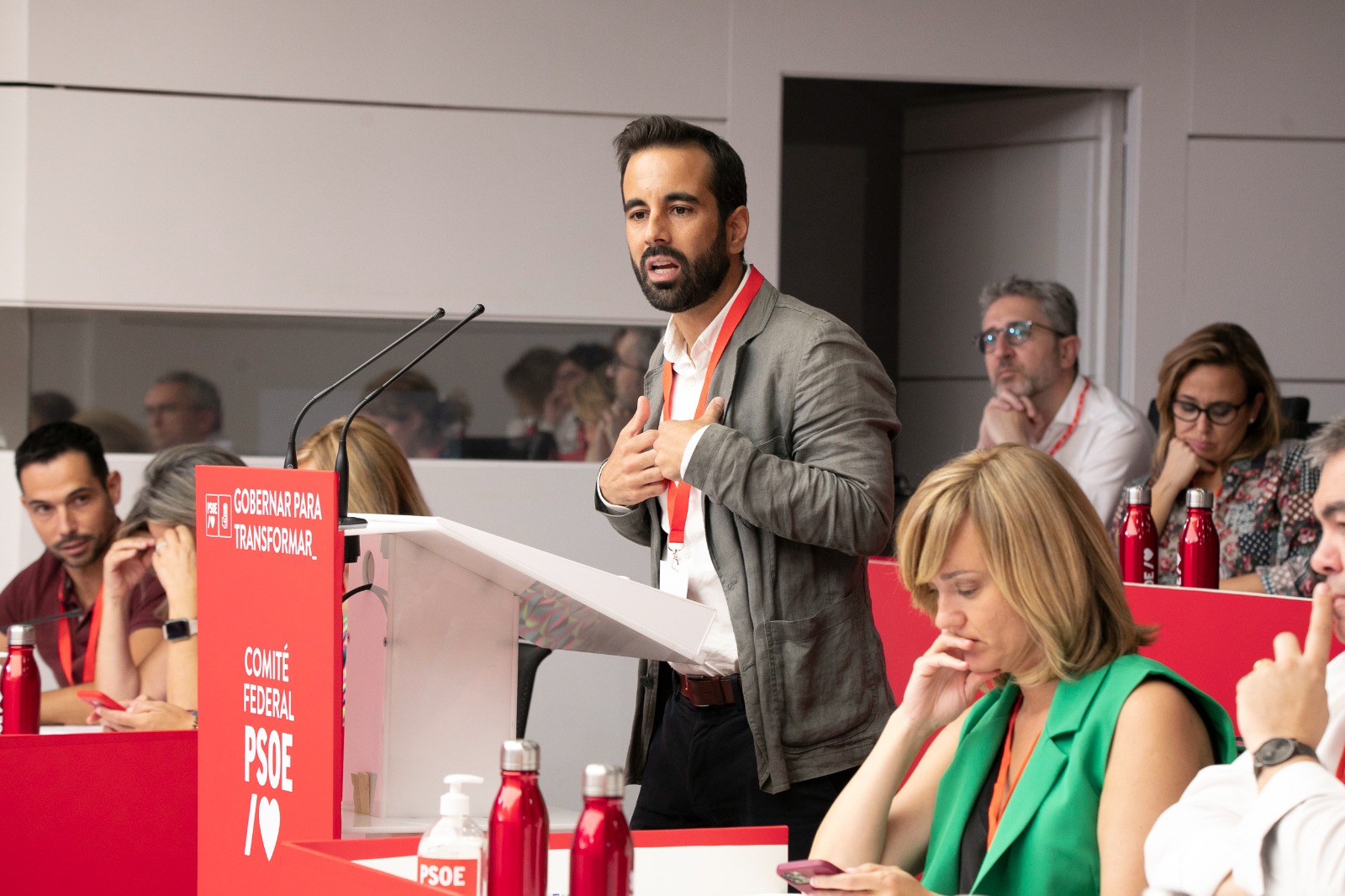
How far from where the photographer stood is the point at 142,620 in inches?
128

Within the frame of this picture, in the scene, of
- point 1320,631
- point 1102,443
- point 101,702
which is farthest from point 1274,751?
point 1102,443

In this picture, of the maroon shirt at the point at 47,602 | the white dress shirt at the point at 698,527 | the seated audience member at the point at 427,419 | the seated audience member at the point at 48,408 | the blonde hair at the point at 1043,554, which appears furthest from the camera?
the seated audience member at the point at 427,419

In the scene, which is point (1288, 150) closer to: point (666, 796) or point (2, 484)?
point (666, 796)

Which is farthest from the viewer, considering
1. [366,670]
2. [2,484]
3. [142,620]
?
[2,484]

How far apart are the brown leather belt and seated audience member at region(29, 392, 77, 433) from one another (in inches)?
123

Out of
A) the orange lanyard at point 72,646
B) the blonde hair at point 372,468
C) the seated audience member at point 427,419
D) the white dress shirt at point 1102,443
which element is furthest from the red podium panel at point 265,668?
the seated audience member at point 427,419

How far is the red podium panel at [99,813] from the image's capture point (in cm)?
206

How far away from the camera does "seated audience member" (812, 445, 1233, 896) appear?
5.12 feet

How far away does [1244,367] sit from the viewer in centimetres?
345

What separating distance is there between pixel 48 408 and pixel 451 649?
346 centimetres

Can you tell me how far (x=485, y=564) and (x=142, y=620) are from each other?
6.59 ft

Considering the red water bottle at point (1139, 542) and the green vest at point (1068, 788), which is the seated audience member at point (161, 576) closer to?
the green vest at point (1068, 788)

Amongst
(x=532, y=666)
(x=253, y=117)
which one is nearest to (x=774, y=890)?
(x=532, y=666)

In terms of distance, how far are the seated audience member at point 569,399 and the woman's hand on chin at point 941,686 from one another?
3.07 meters
